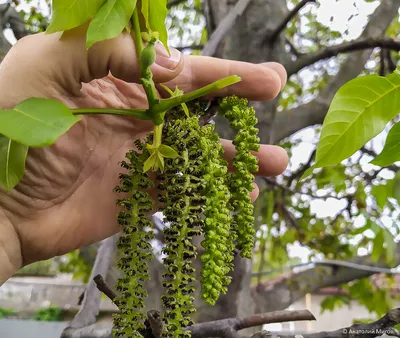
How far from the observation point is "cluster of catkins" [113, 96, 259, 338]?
0.42 meters

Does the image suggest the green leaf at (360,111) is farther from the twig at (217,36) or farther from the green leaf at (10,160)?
the twig at (217,36)

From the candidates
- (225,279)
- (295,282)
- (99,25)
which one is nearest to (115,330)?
(225,279)

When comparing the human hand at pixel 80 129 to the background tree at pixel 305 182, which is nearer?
the human hand at pixel 80 129

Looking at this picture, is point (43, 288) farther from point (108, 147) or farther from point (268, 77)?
point (268, 77)

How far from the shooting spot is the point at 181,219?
430mm

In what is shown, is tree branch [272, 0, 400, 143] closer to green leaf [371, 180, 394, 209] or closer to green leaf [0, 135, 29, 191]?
green leaf [371, 180, 394, 209]

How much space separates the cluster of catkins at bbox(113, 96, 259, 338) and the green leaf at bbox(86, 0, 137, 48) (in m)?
0.12

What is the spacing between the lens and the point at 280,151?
2.53 feet

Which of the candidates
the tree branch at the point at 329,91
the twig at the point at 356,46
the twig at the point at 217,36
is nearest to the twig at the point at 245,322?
the twig at the point at 217,36

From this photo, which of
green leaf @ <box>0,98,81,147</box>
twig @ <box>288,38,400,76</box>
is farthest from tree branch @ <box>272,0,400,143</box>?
green leaf @ <box>0,98,81,147</box>

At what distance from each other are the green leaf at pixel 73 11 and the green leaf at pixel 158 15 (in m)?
0.05

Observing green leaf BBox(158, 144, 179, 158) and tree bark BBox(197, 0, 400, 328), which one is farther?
tree bark BBox(197, 0, 400, 328)

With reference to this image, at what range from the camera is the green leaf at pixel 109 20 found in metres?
0.42

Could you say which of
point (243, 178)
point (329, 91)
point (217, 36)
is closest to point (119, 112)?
point (243, 178)
